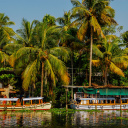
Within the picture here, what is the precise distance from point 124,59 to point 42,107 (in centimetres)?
Result: 1725

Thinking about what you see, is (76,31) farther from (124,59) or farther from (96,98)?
(96,98)

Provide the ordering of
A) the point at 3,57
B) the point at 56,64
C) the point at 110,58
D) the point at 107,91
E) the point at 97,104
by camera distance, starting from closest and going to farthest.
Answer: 1. the point at 56,64
2. the point at 97,104
3. the point at 107,91
4. the point at 110,58
5. the point at 3,57

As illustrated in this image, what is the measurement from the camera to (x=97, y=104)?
44562 mm

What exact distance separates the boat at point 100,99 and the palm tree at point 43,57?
4.23 metres

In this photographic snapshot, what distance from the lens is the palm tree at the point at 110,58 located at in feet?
160

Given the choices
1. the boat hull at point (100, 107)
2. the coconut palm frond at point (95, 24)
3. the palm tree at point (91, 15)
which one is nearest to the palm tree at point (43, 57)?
the boat hull at point (100, 107)

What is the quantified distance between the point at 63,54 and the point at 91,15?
907 cm

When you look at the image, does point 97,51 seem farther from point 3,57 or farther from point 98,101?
point 3,57

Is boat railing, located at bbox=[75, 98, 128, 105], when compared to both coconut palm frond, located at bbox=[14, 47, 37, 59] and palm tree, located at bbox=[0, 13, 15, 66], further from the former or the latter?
palm tree, located at bbox=[0, 13, 15, 66]

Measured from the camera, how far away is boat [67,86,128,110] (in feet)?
146

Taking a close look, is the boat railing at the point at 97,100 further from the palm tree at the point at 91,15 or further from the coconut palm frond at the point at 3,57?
the coconut palm frond at the point at 3,57

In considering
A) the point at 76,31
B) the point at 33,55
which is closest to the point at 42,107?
the point at 33,55

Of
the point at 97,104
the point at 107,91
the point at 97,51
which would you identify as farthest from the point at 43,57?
the point at 107,91

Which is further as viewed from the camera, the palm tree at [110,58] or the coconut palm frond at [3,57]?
the coconut palm frond at [3,57]
